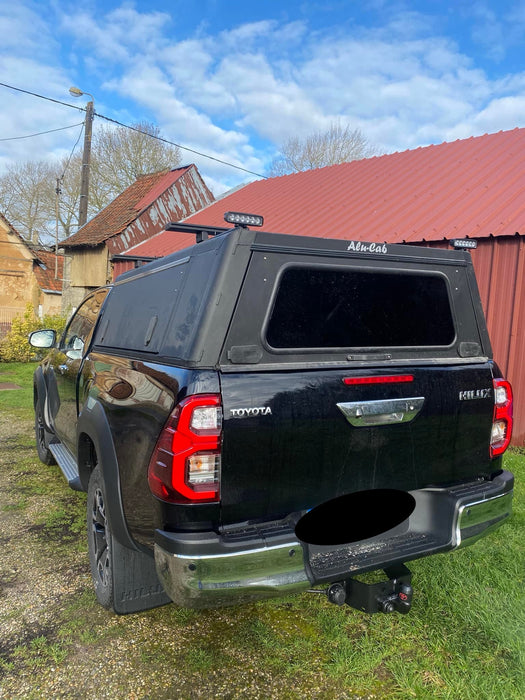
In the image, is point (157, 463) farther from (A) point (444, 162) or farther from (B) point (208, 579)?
(A) point (444, 162)

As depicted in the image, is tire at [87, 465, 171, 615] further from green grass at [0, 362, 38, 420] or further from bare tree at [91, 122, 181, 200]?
bare tree at [91, 122, 181, 200]

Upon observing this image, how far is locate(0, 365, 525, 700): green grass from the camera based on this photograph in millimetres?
2311

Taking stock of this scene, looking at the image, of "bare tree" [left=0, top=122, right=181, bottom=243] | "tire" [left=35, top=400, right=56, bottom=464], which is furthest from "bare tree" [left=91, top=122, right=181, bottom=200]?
"tire" [left=35, top=400, right=56, bottom=464]

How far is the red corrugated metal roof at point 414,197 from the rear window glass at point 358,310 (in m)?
4.67

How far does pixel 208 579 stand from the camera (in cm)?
193

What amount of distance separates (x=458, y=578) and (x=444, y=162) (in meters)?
9.12

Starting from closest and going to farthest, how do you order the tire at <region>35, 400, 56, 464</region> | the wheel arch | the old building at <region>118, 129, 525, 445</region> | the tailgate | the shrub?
the tailgate < the wheel arch < the tire at <region>35, 400, 56, 464</region> < the old building at <region>118, 129, 525, 445</region> < the shrub

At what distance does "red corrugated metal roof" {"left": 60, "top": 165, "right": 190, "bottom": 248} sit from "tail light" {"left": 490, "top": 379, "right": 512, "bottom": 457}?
15.1 m

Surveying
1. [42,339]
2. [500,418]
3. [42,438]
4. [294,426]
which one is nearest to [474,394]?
[500,418]

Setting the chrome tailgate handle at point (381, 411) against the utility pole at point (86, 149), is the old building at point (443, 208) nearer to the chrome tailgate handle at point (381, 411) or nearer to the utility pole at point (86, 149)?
the chrome tailgate handle at point (381, 411)

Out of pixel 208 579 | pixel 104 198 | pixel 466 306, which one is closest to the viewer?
pixel 208 579

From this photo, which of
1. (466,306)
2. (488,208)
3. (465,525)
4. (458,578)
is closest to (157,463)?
(465,525)

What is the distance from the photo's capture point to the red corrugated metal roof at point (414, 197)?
754 centimetres

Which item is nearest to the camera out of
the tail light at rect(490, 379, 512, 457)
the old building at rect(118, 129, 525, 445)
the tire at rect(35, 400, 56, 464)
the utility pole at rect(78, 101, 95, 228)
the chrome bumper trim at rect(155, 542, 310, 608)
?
the chrome bumper trim at rect(155, 542, 310, 608)
